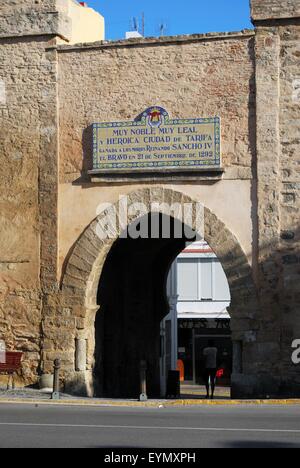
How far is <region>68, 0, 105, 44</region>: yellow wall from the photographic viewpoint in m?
20.2

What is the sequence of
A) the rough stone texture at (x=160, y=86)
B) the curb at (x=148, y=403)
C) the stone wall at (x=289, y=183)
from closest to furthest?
the curb at (x=148, y=403), the stone wall at (x=289, y=183), the rough stone texture at (x=160, y=86)

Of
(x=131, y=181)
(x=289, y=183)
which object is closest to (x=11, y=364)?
(x=131, y=181)

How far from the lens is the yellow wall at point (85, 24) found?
20.2 meters

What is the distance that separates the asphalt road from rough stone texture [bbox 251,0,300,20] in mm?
6589

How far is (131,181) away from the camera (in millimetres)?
19000

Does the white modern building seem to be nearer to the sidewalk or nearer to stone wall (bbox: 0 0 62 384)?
stone wall (bbox: 0 0 62 384)

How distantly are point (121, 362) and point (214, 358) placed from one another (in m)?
2.76

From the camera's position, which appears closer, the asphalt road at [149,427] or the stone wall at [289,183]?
the asphalt road at [149,427]

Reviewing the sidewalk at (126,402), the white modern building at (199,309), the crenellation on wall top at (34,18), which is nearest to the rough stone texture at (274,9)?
the crenellation on wall top at (34,18)

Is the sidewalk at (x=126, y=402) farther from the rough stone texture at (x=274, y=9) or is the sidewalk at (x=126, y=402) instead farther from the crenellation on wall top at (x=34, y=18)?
the crenellation on wall top at (x=34, y=18)

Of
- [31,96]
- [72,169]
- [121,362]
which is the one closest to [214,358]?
[121,362]

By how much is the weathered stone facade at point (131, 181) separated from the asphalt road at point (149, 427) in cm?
283

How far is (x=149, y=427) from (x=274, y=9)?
8.71m

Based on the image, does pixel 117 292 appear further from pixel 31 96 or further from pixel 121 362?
pixel 31 96
